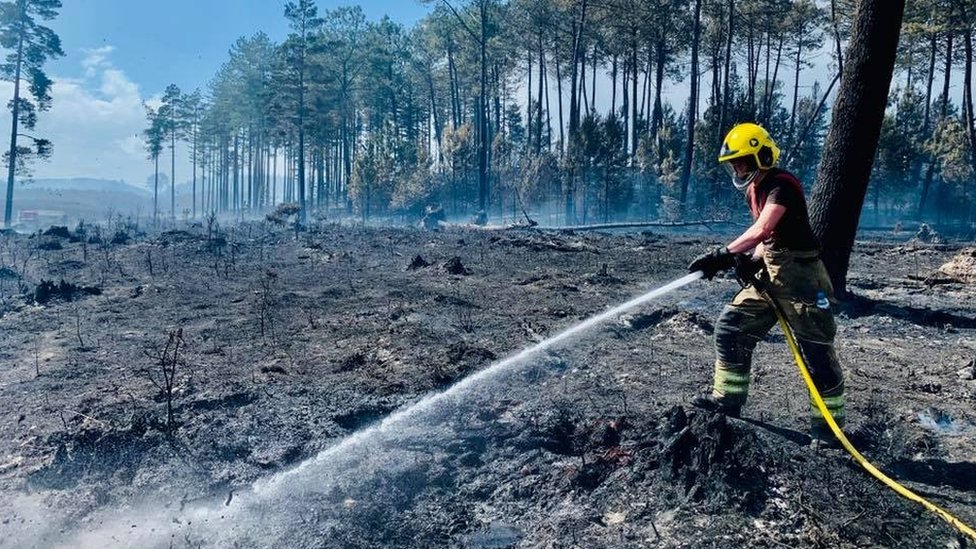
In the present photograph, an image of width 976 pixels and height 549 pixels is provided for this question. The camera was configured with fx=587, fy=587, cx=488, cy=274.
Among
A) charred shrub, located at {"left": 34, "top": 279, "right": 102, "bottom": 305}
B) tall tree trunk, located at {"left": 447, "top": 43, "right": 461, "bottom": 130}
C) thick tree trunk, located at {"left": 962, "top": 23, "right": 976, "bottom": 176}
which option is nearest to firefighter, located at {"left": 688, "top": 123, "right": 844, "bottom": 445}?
charred shrub, located at {"left": 34, "top": 279, "right": 102, "bottom": 305}

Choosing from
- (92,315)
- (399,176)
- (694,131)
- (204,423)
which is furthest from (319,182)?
(204,423)

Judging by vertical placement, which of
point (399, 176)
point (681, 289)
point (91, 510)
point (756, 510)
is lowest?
point (91, 510)

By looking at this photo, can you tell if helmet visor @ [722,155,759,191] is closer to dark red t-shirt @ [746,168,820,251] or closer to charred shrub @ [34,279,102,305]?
dark red t-shirt @ [746,168,820,251]

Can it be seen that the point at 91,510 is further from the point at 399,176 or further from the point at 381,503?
the point at 399,176

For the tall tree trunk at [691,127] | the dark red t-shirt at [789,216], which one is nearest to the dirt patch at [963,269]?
the dark red t-shirt at [789,216]

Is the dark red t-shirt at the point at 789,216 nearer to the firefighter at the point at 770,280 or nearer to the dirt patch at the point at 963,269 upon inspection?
the firefighter at the point at 770,280

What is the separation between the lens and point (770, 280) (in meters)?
4.00

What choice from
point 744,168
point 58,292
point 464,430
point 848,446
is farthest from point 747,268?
point 58,292

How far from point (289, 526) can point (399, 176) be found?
3759 cm

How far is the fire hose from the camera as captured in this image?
297 cm

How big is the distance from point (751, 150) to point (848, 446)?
1.96m

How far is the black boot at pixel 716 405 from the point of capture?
166 inches

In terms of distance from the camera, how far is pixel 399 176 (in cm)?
3981

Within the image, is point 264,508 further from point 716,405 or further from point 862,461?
point 862,461
